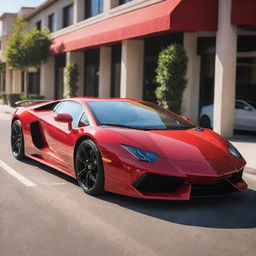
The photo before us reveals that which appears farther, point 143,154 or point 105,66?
point 105,66

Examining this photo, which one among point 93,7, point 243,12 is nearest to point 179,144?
point 243,12

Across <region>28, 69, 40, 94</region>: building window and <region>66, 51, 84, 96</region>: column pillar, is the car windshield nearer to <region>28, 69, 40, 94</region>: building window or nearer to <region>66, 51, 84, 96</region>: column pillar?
<region>66, 51, 84, 96</region>: column pillar

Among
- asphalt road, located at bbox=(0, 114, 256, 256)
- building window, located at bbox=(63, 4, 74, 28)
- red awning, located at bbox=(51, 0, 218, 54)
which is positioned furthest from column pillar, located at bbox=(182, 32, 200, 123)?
building window, located at bbox=(63, 4, 74, 28)

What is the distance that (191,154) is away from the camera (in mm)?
5090

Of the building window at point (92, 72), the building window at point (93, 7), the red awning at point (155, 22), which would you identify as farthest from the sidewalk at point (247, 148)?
the building window at point (93, 7)

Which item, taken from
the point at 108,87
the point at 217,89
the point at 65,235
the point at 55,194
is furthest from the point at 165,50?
the point at 65,235

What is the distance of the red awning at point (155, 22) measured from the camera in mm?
13391

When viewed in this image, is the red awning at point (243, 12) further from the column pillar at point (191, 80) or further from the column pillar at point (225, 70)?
the column pillar at point (191, 80)

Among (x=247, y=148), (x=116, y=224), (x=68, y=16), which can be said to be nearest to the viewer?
(x=116, y=224)

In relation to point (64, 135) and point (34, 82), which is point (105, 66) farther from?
point (64, 135)

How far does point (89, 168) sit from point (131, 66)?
12.7 m

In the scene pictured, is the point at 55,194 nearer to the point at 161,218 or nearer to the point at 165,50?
the point at 161,218

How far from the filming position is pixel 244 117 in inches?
567

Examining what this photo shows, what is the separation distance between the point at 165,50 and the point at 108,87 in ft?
22.8
